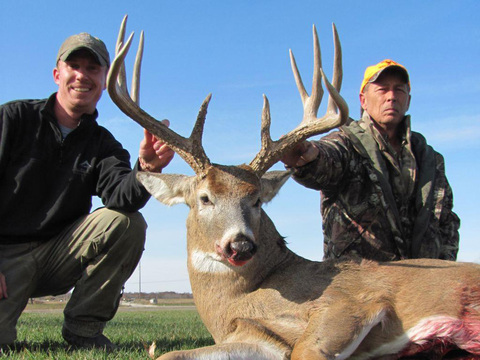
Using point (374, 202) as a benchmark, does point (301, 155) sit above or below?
above

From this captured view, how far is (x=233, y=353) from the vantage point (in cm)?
364

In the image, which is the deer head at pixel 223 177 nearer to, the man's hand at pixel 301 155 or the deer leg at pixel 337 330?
the man's hand at pixel 301 155

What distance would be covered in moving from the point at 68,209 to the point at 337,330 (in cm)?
313

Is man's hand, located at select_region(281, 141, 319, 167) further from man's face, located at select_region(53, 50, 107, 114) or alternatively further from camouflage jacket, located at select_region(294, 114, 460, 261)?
man's face, located at select_region(53, 50, 107, 114)

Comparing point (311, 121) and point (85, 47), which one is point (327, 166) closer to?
point (311, 121)

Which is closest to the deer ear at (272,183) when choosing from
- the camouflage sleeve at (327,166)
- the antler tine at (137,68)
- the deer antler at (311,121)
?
the deer antler at (311,121)

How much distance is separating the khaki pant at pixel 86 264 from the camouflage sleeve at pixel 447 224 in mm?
3348

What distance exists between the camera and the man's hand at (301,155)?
5.18 metres

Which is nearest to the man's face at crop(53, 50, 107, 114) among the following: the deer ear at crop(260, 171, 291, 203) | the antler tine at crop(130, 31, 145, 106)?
the antler tine at crop(130, 31, 145, 106)

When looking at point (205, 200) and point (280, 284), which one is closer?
point (280, 284)

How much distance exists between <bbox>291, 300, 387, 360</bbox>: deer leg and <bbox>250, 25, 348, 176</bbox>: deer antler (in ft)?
4.35

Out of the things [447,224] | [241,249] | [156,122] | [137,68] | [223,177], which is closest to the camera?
[241,249]

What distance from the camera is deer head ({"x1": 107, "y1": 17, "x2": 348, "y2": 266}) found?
162 inches

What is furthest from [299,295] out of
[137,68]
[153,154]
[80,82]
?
[80,82]
